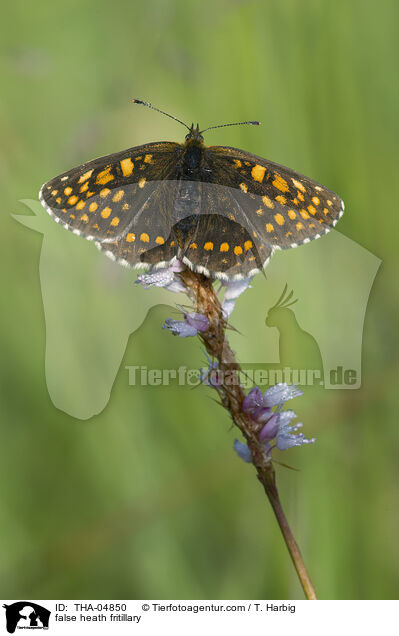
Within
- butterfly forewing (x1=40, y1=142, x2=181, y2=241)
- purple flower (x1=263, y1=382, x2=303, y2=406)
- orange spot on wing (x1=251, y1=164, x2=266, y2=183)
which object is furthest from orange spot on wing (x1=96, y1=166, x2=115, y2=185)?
purple flower (x1=263, y1=382, x2=303, y2=406)

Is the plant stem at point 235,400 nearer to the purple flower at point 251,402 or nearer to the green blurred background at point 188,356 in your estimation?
the purple flower at point 251,402

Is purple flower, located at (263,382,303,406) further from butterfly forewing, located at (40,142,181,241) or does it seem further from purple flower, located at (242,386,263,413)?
butterfly forewing, located at (40,142,181,241)

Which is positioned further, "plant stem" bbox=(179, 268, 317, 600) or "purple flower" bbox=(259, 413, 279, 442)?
"purple flower" bbox=(259, 413, 279, 442)

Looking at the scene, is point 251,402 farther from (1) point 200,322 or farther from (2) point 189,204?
(2) point 189,204

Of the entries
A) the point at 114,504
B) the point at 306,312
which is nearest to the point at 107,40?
the point at 306,312

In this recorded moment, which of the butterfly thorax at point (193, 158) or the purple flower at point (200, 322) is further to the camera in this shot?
the butterfly thorax at point (193, 158)
